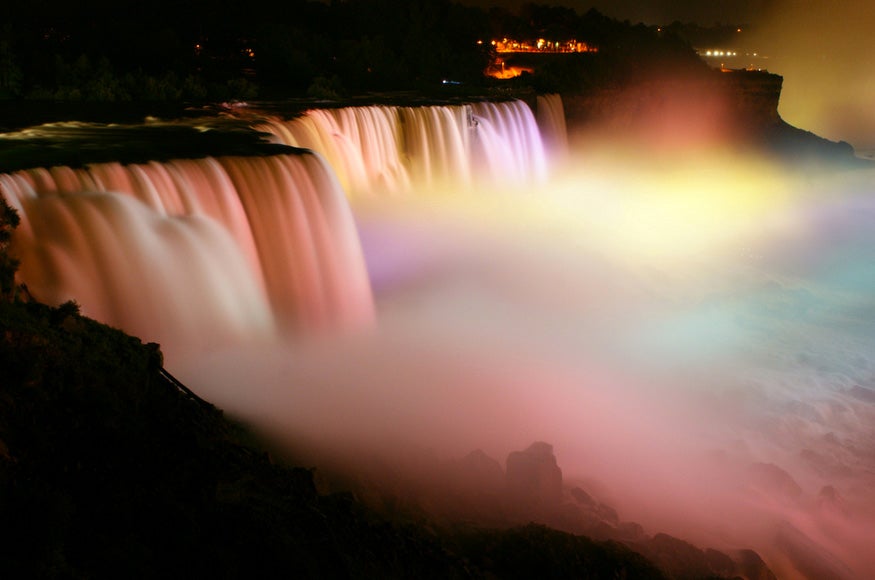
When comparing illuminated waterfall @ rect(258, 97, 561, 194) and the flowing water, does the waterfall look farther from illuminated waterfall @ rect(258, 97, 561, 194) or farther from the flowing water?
illuminated waterfall @ rect(258, 97, 561, 194)

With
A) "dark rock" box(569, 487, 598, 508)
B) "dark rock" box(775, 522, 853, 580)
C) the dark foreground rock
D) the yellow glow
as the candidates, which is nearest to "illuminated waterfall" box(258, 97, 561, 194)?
the yellow glow

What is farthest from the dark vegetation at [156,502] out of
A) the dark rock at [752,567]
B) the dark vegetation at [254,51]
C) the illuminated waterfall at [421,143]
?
the dark vegetation at [254,51]

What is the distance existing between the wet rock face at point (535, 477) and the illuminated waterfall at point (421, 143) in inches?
305

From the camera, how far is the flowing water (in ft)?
21.7

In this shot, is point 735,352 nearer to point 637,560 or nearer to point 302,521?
point 637,560

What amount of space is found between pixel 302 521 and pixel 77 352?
1.93 m

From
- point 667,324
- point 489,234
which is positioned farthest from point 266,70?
point 667,324

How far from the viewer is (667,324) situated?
38.3ft

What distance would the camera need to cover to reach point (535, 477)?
562 centimetres

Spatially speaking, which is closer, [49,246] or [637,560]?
[637,560]

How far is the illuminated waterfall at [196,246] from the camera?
6.66 m

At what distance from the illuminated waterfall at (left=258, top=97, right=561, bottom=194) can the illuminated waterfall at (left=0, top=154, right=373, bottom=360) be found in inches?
118

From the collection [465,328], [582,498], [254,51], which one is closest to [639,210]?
[465,328]

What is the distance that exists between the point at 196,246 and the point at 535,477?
4.40 metres
